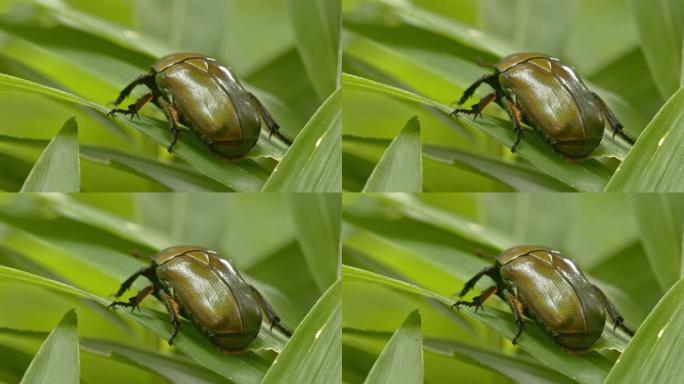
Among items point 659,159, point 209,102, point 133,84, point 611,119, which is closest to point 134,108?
point 133,84

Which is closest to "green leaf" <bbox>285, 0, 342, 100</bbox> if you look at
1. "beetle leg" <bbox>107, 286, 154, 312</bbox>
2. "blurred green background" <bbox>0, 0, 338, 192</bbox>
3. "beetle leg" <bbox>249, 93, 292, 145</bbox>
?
"blurred green background" <bbox>0, 0, 338, 192</bbox>

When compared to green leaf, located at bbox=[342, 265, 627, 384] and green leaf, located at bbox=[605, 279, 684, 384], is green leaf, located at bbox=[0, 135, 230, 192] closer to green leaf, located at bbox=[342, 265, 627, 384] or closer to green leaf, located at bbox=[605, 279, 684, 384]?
green leaf, located at bbox=[342, 265, 627, 384]

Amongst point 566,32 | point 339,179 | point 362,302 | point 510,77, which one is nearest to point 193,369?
point 362,302

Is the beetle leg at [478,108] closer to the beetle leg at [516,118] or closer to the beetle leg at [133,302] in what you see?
the beetle leg at [516,118]

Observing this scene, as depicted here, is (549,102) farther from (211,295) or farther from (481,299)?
(211,295)

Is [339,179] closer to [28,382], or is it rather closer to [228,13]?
[228,13]

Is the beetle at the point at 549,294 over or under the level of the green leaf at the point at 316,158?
under

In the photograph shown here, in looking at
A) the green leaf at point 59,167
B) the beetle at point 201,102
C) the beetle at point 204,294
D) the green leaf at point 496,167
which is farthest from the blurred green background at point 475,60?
the green leaf at point 59,167
